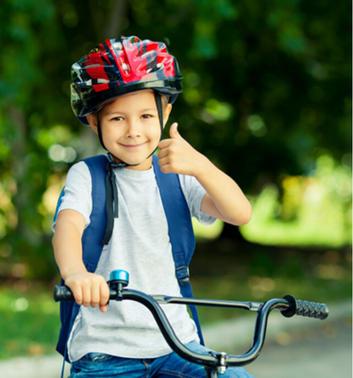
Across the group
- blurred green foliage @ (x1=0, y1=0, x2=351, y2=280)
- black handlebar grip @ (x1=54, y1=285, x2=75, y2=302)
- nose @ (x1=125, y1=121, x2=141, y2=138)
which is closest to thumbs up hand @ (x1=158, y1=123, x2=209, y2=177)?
nose @ (x1=125, y1=121, x2=141, y2=138)

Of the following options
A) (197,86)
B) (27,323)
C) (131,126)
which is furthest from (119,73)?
(197,86)

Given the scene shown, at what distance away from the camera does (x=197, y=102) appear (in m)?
10.0

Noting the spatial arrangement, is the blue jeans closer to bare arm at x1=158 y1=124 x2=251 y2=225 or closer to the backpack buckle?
the backpack buckle

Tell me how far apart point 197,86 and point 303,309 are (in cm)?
840

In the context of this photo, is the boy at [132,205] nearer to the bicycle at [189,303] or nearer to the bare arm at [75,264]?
the bare arm at [75,264]

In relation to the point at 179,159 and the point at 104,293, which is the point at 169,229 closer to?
the point at 179,159

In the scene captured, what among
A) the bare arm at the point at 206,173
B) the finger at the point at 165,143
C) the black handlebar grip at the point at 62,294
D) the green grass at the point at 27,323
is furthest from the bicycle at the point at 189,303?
the green grass at the point at 27,323

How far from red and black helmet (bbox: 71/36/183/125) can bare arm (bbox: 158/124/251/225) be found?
9.7 inches

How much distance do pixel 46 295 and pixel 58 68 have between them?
12.0 feet

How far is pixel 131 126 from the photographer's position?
2.16 meters

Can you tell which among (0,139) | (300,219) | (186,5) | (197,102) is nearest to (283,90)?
(197,102)

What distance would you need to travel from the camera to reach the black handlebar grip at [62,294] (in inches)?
61.7

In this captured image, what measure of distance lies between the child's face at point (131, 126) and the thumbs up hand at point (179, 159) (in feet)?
0.77

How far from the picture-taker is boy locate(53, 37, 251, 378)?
202cm
